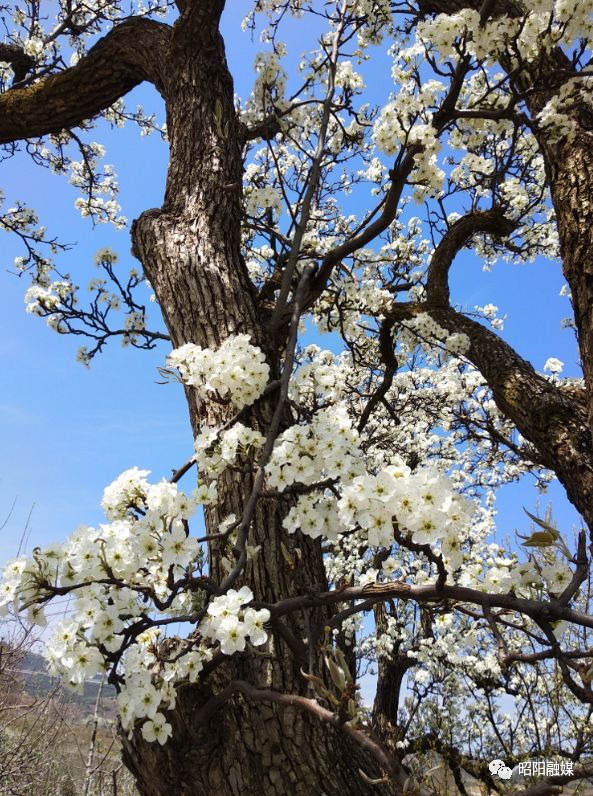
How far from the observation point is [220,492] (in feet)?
6.34

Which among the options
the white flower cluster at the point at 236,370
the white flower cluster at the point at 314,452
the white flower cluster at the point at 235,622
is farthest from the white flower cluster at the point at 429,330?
the white flower cluster at the point at 235,622

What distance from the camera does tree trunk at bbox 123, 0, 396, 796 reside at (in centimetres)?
150

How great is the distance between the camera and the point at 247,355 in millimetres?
1778

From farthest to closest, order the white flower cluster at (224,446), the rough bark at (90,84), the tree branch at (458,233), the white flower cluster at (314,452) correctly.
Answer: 1. the tree branch at (458,233)
2. the rough bark at (90,84)
3. the white flower cluster at (224,446)
4. the white flower cluster at (314,452)

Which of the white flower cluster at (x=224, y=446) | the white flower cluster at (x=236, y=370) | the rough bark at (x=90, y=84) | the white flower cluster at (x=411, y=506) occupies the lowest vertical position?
the white flower cluster at (x=411, y=506)

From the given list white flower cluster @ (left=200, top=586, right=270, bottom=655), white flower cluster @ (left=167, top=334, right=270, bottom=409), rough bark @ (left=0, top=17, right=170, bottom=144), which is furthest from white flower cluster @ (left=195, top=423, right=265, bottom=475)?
rough bark @ (left=0, top=17, right=170, bottom=144)

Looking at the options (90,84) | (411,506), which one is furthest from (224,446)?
(90,84)

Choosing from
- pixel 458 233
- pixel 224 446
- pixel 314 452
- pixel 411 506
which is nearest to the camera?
pixel 411 506

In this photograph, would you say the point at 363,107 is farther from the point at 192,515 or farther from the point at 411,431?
the point at 411,431

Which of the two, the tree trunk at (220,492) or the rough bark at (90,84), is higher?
the rough bark at (90,84)

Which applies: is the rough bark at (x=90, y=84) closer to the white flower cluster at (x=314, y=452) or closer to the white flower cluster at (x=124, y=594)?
the white flower cluster at (x=314, y=452)

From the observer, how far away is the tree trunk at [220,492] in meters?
1.50

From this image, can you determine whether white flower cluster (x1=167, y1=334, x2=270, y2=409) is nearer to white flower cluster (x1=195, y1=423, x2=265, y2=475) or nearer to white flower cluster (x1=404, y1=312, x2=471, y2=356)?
white flower cluster (x1=195, y1=423, x2=265, y2=475)

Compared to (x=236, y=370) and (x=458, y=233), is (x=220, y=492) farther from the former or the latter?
(x=458, y=233)
